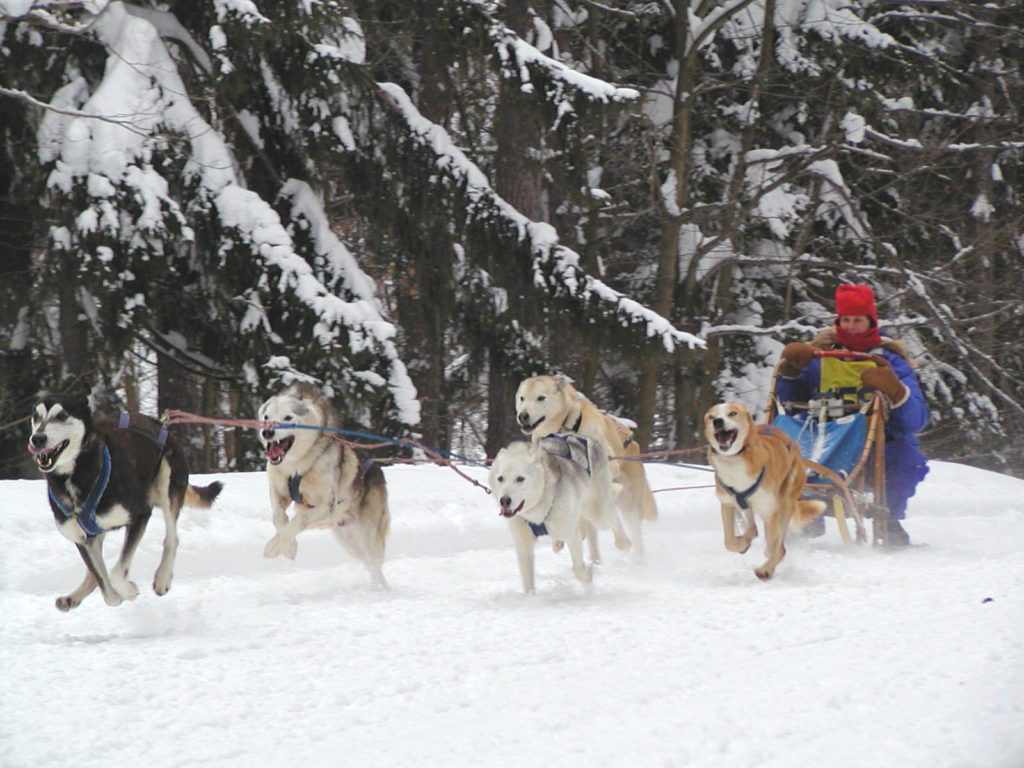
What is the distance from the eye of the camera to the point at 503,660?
165 inches

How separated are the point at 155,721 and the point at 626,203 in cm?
1195

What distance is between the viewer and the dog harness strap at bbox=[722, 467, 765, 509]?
602cm

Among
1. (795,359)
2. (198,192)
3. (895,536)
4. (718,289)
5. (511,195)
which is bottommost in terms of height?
(895,536)

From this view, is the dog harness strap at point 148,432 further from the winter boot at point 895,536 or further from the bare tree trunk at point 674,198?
the bare tree trunk at point 674,198

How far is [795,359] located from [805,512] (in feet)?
4.15

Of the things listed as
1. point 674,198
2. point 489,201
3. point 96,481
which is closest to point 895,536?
point 489,201

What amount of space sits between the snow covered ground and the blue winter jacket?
25.1 inches

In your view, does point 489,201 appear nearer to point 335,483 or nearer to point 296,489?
point 335,483

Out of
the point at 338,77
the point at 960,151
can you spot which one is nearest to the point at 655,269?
the point at 960,151

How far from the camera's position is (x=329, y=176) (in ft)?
38.6

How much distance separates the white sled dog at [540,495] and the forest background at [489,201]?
3.46 m

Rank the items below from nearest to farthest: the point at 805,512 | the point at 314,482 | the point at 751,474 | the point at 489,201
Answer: the point at 314,482
the point at 751,474
the point at 805,512
the point at 489,201

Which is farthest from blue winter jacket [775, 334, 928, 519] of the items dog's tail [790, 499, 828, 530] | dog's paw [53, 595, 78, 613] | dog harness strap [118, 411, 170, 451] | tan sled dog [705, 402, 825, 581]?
dog's paw [53, 595, 78, 613]

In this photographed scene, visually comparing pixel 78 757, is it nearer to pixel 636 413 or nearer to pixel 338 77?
pixel 338 77
